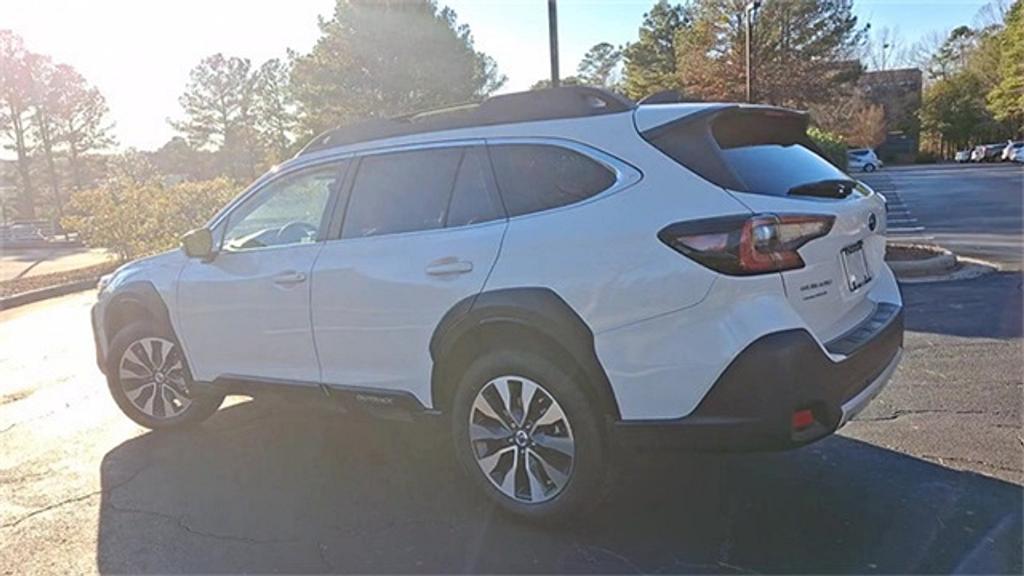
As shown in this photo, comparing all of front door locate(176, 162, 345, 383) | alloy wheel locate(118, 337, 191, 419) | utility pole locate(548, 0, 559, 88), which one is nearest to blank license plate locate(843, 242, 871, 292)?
front door locate(176, 162, 345, 383)

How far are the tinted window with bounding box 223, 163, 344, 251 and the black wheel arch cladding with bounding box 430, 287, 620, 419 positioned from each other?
111 centimetres

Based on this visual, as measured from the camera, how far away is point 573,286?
3.08 m

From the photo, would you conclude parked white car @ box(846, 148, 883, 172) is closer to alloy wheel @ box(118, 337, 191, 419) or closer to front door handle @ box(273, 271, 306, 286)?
alloy wheel @ box(118, 337, 191, 419)

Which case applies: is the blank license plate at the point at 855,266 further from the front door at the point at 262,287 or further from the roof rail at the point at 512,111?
the front door at the point at 262,287

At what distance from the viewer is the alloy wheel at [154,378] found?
4.88 meters

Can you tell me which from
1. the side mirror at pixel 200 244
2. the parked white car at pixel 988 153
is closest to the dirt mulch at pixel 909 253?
the side mirror at pixel 200 244

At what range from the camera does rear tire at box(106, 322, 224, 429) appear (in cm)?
488

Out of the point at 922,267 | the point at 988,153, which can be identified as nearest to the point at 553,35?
the point at 922,267

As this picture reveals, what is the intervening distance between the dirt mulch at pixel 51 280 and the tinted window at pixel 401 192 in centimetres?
1220

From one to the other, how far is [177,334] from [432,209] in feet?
6.90

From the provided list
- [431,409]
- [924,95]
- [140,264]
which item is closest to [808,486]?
[431,409]

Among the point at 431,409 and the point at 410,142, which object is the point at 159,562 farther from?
the point at 410,142

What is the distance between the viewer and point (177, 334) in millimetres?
4699

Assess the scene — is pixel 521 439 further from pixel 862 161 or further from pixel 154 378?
pixel 862 161
